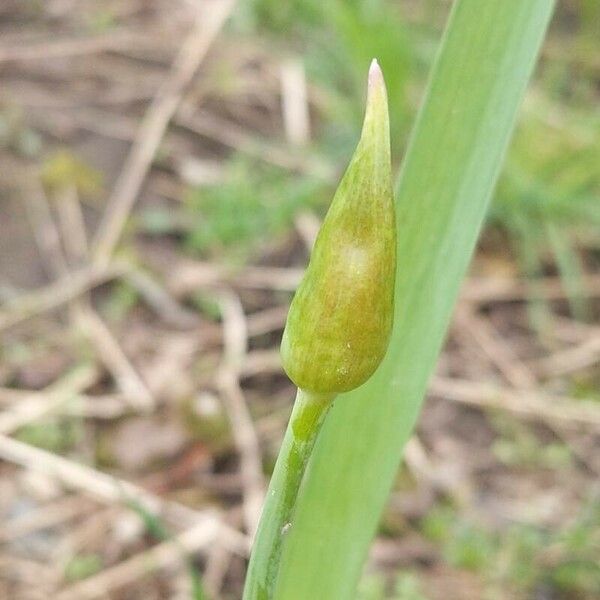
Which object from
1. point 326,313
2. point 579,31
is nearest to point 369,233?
point 326,313

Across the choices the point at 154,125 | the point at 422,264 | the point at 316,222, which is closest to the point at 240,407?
the point at 316,222

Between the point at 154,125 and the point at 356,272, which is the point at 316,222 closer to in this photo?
the point at 154,125

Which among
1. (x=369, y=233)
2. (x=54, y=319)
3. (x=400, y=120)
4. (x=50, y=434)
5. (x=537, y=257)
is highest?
(x=400, y=120)

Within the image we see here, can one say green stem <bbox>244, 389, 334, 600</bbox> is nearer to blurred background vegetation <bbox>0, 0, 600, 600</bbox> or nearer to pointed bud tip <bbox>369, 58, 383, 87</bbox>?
pointed bud tip <bbox>369, 58, 383, 87</bbox>

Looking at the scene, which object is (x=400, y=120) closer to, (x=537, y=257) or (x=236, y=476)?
(x=537, y=257)

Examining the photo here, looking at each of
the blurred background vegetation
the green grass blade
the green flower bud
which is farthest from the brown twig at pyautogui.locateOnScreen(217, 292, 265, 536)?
the green flower bud
